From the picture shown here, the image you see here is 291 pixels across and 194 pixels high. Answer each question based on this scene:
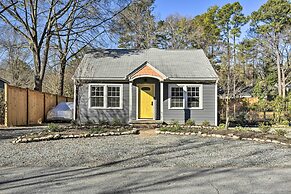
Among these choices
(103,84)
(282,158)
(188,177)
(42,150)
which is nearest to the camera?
(188,177)

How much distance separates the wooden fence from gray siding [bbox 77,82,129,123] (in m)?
2.93

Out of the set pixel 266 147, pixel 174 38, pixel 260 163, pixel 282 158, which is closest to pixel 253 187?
pixel 260 163

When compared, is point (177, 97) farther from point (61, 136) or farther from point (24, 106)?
point (24, 106)

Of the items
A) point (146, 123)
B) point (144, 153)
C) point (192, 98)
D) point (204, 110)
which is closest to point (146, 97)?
point (146, 123)

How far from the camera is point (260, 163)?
6344 mm

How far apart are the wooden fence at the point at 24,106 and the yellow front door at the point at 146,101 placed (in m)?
6.32

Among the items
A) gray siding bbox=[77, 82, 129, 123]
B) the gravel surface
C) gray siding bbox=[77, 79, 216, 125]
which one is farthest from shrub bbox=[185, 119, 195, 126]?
the gravel surface

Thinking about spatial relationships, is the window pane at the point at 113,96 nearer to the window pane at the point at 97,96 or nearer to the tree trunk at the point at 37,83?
the window pane at the point at 97,96

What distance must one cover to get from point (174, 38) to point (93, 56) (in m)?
16.8

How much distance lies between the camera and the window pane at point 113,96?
1562 centimetres

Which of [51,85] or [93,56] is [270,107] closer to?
[93,56]

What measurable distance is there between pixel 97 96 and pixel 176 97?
442 cm

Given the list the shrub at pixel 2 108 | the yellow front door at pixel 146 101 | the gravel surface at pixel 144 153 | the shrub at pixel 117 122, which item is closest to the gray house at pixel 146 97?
the yellow front door at pixel 146 101

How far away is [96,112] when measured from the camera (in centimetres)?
1558
